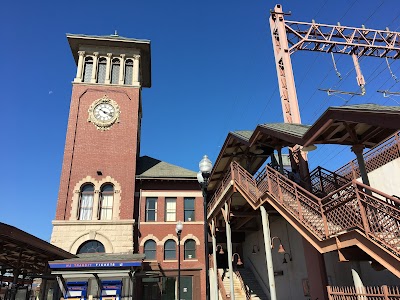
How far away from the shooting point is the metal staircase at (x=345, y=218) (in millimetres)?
7379

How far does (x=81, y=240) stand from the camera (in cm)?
2294

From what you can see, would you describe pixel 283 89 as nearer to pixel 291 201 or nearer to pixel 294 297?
pixel 291 201

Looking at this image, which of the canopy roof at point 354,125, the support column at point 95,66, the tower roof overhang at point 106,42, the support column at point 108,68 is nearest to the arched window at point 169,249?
the support column at point 108,68

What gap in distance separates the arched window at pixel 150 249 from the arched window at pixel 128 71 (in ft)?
44.0

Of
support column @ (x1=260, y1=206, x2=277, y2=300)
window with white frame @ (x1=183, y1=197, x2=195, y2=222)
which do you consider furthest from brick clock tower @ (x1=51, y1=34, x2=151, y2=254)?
support column @ (x1=260, y1=206, x2=277, y2=300)

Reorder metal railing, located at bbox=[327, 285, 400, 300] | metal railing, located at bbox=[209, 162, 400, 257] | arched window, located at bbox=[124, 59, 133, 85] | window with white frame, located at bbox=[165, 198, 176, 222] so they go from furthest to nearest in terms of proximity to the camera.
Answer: arched window, located at bbox=[124, 59, 133, 85], window with white frame, located at bbox=[165, 198, 176, 222], metal railing, located at bbox=[327, 285, 400, 300], metal railing, located at bbox=[209, 162, 400, 257]

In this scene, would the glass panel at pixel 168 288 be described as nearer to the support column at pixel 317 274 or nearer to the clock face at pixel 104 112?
the clock face at pixel 104 112

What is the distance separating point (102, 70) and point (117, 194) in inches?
432

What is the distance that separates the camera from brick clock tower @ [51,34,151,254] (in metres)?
23.3

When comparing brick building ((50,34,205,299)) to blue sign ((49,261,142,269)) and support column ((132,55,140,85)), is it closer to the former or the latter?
support column ((132,55,140,85))

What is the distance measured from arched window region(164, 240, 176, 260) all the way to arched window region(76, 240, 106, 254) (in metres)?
4.67

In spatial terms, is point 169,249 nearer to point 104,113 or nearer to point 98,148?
point 98,148

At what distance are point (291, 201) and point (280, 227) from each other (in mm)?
7351

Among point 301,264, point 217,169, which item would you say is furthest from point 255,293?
point 217,169
